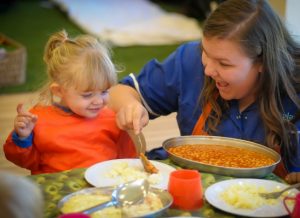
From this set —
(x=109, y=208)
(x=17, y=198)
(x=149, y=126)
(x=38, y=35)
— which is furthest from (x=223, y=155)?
(x=38, y=35)

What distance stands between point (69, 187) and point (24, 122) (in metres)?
0.36

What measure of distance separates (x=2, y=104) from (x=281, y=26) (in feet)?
7.89

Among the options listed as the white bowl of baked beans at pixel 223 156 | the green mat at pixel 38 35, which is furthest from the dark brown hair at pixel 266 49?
the green mat at pixel 38 35

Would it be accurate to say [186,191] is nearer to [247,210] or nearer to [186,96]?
[247,210]

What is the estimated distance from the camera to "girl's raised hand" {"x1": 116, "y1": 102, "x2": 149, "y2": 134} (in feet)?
5.03

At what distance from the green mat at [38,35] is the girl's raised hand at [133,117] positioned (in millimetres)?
2039

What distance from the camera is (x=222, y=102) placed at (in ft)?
5.55

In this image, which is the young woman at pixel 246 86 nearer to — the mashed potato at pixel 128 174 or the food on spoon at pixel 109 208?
the mashed potato at pixel 128 174

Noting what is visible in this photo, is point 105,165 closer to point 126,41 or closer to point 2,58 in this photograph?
point 2,58

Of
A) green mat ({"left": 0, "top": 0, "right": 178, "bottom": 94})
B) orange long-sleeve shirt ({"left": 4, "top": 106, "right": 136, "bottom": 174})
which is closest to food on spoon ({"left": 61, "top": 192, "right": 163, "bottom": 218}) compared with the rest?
orange long-sleeve shirt ({"left": 4, "top": 106, "right": 136, "bottom": 174})

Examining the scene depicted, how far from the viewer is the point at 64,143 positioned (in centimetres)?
166

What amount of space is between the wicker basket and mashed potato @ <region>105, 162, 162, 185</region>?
8.52ft

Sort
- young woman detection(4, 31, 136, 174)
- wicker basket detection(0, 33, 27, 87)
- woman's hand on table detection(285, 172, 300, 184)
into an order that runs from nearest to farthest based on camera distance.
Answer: woman's hand on table detection(285, 172, 300, 184) < young woman detection(4, 31, 136, 174) < wicker basket detection(0, 33, 27, 87)

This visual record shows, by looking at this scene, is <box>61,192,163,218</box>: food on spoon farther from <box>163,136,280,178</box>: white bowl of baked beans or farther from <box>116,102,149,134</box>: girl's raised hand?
<box>116,102,149,134</box>: girl's raised hand
